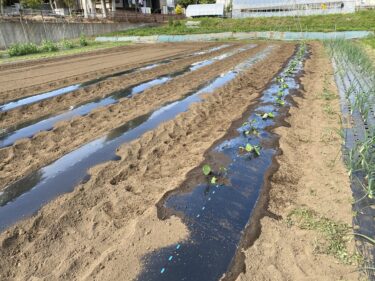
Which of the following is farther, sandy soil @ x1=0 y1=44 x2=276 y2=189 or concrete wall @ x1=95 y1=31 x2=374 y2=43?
concrete wall @ x1=95 y1=31 x2=374 y2=43

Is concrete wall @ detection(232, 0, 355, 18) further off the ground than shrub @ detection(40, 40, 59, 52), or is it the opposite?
concrete wall @ detection(232, 0, 355, 18)

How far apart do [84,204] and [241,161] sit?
7.52 feet

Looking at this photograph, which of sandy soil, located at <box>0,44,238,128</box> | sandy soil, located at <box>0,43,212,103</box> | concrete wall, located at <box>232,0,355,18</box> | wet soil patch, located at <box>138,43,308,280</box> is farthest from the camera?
concrete wall, located at <box>232,0,355,18</box>

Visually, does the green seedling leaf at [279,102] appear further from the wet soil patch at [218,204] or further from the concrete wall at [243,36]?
the concrete wall at [243,36]

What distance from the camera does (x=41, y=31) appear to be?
87.6ft

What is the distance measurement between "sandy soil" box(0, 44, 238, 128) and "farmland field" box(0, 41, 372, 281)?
0.07 metres

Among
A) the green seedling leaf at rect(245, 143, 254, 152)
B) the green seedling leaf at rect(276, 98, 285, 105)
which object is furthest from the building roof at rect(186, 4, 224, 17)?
the green seedling leaf at rect(245, 143, 254, 152)

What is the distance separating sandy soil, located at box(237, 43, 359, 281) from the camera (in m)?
2.86

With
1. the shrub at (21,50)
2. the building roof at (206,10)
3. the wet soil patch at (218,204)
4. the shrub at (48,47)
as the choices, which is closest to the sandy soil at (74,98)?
the wet soil patch at (218,204)

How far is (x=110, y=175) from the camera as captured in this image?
465 cm

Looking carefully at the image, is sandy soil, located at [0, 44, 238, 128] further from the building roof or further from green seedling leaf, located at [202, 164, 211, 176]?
the building roof

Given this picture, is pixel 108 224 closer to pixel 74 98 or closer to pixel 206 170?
pixel 206 170

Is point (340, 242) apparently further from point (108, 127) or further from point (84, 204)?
point (108, 127)

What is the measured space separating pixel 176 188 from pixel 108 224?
1.01 metres
